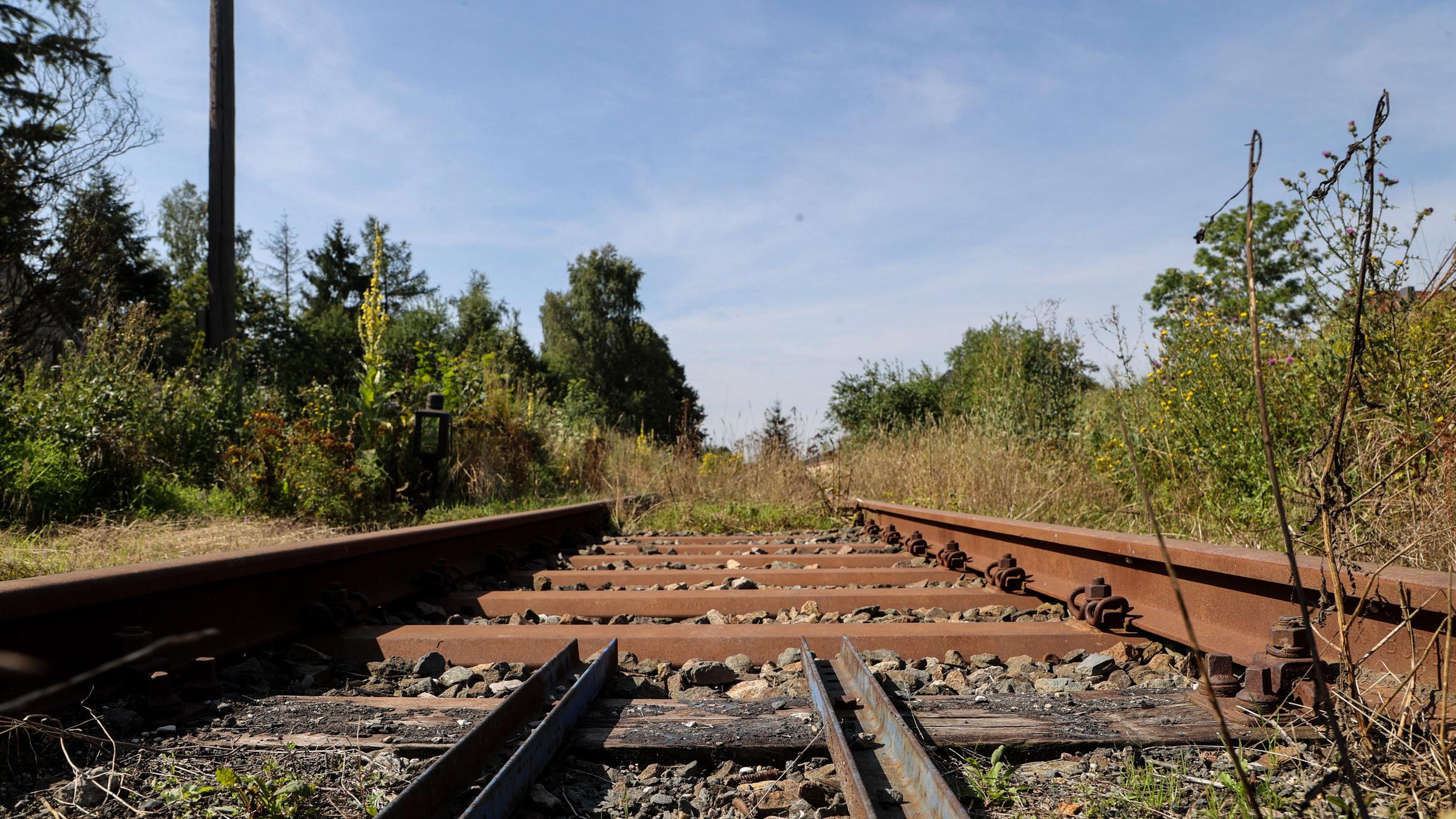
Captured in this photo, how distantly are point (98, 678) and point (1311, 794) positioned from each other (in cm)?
260

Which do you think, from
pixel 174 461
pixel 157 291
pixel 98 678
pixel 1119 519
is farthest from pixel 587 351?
pixel 98 678

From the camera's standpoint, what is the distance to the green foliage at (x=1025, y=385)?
10375 mm

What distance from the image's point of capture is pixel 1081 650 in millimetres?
2926

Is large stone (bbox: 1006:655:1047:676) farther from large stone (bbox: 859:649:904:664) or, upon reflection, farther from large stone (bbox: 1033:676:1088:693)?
large stone (bbox: 859:649:904:664)

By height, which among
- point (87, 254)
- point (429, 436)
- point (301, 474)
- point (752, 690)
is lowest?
point (752, 690)

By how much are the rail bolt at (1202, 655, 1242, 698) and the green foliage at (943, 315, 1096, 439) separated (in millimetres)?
7370

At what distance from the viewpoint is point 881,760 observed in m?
1.89

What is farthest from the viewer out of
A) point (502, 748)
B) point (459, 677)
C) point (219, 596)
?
point (219, 596)

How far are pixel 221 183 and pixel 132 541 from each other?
7.19 metres

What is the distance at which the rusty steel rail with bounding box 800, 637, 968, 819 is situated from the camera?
154 cm

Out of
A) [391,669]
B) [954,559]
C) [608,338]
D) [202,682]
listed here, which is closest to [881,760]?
[391,669]

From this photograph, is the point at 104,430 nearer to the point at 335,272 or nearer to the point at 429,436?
the point at 429,436

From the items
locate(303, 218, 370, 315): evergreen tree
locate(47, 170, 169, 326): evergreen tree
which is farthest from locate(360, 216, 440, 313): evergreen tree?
locate(47, 170, 169, 326): evergreen tree

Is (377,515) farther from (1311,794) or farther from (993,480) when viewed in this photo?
(1311,794)
